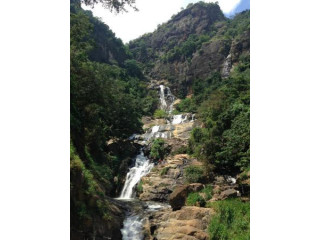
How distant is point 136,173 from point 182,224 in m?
9.97

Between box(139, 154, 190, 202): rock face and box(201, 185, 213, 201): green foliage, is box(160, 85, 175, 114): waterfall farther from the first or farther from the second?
box(201, 185, 213, 201): green foliage

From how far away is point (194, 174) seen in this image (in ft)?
48.3

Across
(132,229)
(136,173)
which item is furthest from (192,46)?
(132,229)

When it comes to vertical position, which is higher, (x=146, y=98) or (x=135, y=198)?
(x=146, y=98)

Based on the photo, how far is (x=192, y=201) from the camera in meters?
10.6

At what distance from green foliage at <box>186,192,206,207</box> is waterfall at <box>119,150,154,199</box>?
20.3 feet

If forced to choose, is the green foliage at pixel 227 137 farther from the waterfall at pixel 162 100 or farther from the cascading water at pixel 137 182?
the waterfall at pixel 162 100

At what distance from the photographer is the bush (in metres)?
14.5

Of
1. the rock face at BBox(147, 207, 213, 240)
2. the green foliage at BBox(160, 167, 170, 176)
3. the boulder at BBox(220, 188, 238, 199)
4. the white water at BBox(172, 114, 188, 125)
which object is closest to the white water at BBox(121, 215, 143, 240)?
the rock face at BBox(147, 207, 213, 240)

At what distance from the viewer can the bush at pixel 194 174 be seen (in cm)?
1455

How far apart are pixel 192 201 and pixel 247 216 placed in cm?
207

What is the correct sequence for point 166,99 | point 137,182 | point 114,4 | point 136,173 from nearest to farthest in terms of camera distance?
point 114,4 → point 137,182 → point 136,173 → point 166,99

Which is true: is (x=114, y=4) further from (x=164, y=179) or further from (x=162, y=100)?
(x=162, y=100)
